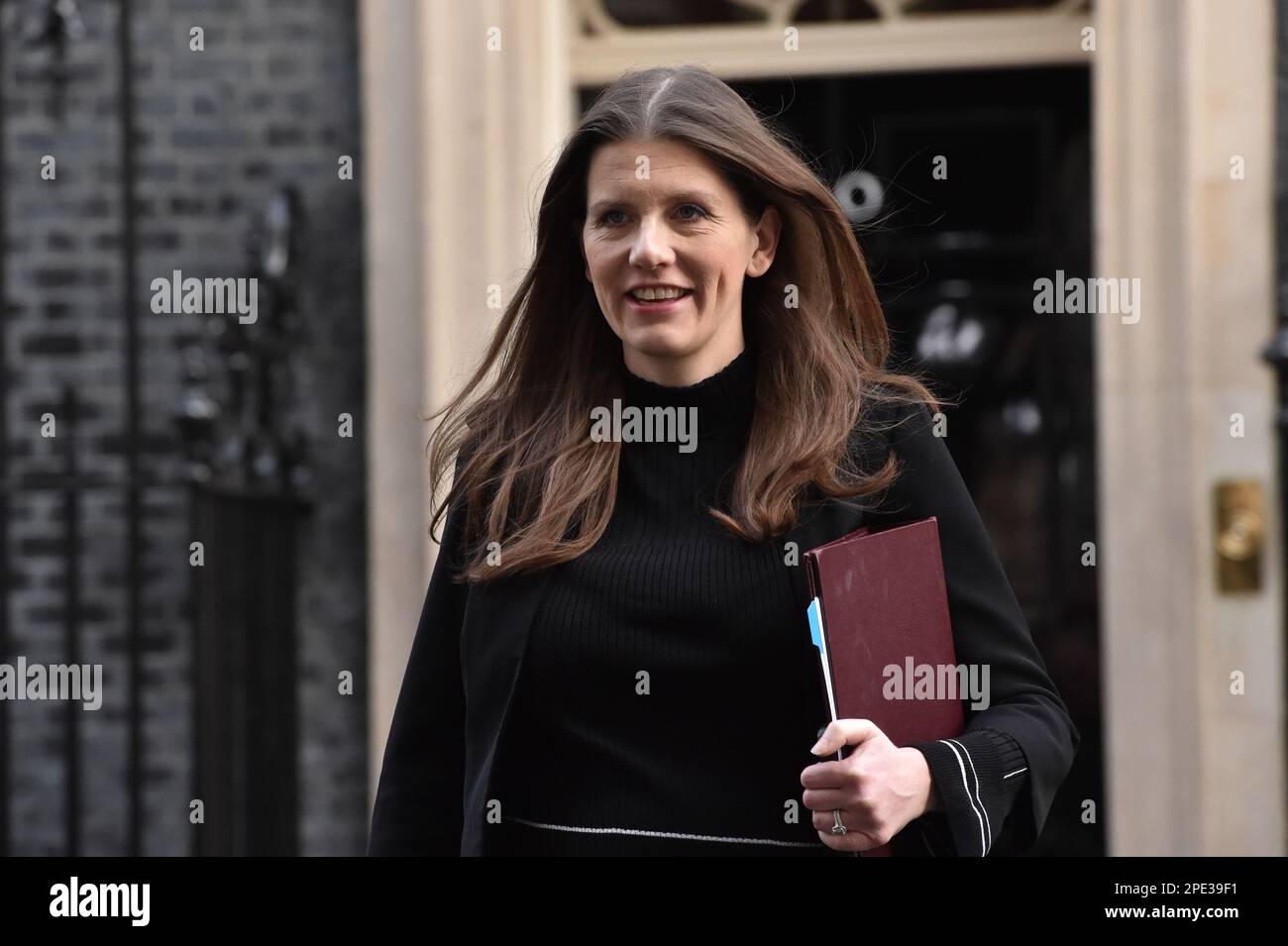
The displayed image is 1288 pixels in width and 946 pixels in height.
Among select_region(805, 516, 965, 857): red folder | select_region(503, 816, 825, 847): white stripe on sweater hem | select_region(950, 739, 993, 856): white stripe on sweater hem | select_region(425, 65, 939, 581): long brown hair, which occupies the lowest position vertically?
select_region(503, 816, 825, 847): white stripe on sweater hem

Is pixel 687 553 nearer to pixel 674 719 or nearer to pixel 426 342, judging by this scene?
pixel 674 719

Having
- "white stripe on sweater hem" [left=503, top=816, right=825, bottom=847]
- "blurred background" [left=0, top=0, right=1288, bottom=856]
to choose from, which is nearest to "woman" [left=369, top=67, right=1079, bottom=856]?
"white stripe on sweater hem" [left=503, top=816, right=825, bottom=847]

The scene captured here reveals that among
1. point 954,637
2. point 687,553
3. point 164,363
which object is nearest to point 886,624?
point 954,637

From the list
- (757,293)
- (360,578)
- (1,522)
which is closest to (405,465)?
(360,578)

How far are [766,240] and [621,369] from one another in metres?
0.25

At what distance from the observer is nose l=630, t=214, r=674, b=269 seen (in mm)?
2043

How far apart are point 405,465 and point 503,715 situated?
300cm

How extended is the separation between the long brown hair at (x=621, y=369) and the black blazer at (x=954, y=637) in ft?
0.10

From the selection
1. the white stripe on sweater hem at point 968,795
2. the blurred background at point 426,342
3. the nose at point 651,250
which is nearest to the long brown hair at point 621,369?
the nose at point 651,250

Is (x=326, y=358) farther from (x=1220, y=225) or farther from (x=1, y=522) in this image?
(x=1220, y=225)

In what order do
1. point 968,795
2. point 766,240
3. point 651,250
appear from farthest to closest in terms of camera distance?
point 766,240 → point 651,250 → point 968,795

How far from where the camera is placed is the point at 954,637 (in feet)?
6.76

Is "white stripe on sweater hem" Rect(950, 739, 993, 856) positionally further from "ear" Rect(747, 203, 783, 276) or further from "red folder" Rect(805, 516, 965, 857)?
"ear" Rect(747, 203, 783, 276)

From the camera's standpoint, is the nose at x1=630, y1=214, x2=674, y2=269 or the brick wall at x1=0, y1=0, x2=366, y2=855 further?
the brick wall at x1=0, y1=0, x2=366, y2=855
